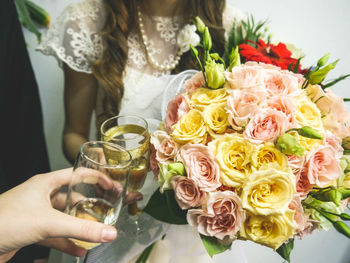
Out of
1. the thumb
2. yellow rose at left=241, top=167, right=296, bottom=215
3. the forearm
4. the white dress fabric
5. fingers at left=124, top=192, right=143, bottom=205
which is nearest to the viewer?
yellow rose at left=241, top=167, right=296, bottom=215

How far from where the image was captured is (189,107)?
0.49m

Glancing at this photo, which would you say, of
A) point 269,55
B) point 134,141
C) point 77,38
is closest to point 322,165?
point 134,141

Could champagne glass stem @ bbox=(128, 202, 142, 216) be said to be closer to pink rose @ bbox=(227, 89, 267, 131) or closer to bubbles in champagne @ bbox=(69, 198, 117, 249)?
bubbles in champagne @ bbox=(69, 198, 117, 249)

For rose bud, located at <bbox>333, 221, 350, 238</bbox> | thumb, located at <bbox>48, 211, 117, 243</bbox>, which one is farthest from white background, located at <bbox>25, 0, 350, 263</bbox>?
thumb, located at <bbox>48, 211, 117, 243</bbox>

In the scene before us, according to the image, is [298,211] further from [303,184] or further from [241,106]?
[241,106]

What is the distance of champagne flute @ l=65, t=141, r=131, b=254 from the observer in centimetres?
48

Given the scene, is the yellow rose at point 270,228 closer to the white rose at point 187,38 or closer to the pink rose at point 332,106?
the pink rose at point 332,106

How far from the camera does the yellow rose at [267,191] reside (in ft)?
1.23

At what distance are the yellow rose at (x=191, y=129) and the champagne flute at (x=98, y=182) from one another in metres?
0.11

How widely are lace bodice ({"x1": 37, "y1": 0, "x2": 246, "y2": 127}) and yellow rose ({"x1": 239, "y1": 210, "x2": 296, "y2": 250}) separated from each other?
0.79 meters

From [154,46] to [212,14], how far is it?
0.97ft

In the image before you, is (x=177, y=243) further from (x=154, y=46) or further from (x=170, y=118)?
(x=154, y=46)

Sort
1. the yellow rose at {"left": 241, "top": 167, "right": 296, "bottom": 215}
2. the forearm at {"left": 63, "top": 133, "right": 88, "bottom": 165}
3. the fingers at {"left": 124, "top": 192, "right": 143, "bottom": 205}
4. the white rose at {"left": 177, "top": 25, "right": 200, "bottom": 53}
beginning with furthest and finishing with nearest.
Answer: the forearm at {"left": 63, "top": 133, "right": 88, "bottom": 165}
the white rose at {"left": 177, "top": 25, "right": 200, "bottom": 53}
the fingers at {"left": 124, "top": 192, "right": 143, "bottom": 205}
the yellow rose at {"left": 241, "top": 167, "right": 296, "bottom": 215}

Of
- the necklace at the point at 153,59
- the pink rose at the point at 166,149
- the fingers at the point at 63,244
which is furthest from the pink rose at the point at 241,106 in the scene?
the necklace at the point at 153,59
